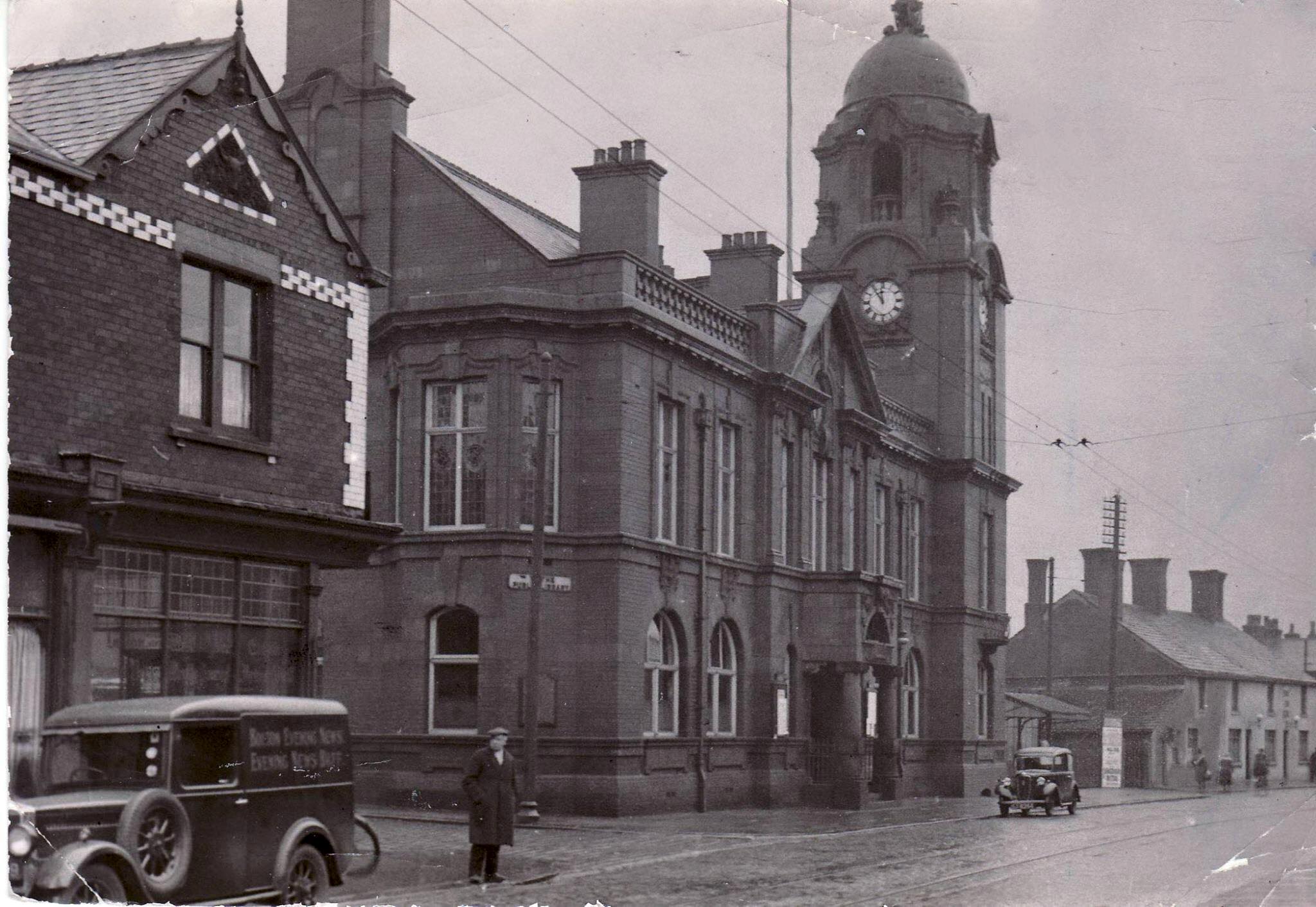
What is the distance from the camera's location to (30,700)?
54.3 ft

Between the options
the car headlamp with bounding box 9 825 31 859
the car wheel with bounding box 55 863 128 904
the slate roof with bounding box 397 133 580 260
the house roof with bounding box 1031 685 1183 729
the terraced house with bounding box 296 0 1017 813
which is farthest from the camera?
the house roof with bounding box 1031 685 1183 729

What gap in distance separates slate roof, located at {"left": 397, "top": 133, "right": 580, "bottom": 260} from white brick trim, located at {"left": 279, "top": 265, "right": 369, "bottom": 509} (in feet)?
39.3

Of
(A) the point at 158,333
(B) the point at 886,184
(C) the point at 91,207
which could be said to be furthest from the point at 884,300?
(C) the point at 91,207

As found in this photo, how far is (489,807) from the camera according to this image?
→ 62.3 feet

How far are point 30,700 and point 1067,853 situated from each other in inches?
591

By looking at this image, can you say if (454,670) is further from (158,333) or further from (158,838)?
(158,838)

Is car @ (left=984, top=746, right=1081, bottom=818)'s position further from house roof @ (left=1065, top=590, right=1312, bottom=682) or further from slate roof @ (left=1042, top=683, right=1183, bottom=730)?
house roof @ (left=1065, top=590, right=1312, bottom=682)

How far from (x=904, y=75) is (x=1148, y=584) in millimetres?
32171

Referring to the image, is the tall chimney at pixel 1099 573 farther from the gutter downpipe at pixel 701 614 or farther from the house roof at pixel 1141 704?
the gutter downpipe at pixel 701 614

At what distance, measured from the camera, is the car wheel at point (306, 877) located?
49.8 feet

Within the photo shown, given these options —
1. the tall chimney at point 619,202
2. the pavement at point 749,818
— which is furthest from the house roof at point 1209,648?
the tall chimney at point 619,202

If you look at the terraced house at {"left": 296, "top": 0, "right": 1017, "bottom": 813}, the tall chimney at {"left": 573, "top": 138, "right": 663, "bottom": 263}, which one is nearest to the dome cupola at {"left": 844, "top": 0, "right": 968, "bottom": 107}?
the terraced house at {"left": 296, "top": 0, "right": 1017, "bottom": 813}

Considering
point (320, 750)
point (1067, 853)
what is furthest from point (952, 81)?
point (320, 750)

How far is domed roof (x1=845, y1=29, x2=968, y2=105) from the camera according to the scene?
46.4 metres
